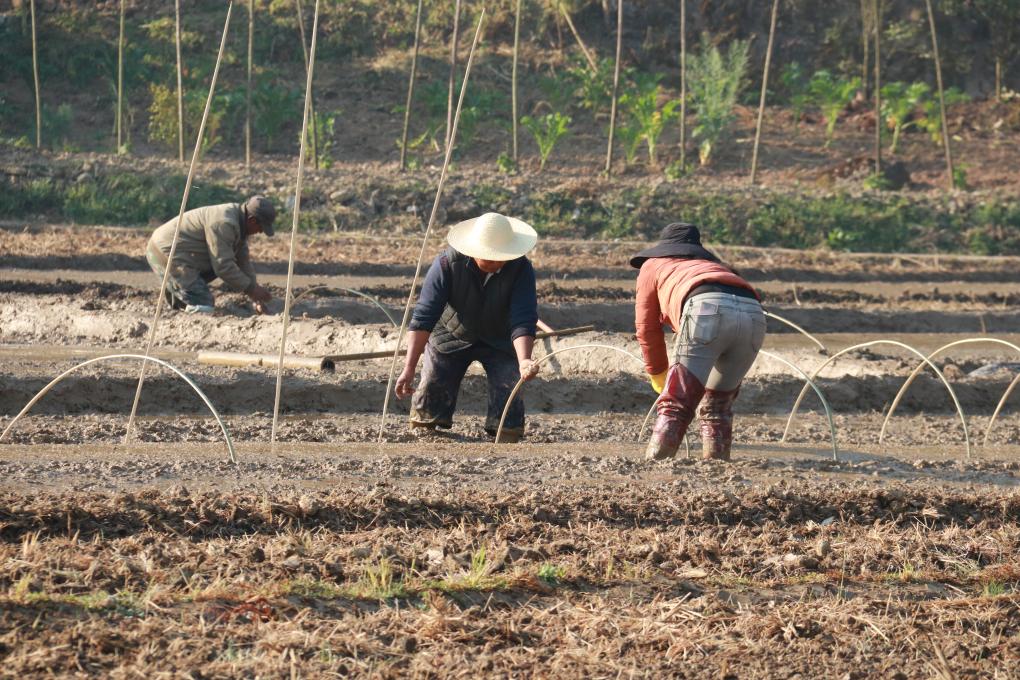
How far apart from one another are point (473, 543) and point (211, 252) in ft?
21.9

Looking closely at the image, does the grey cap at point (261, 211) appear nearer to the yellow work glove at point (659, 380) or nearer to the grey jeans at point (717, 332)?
the yellow work glove at point (659, 380)

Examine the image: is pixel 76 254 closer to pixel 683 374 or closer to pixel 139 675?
pixel 683 374

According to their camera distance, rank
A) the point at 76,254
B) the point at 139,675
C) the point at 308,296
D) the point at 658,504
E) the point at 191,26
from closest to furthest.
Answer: the point at 139,675 < the point at 658,504 < the point at 308,296 < the point at 76,254 < the point at 191,26

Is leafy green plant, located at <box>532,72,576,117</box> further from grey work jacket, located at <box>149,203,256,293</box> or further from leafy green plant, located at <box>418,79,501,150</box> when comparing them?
grey work jacket, located at <box>149,203,256,293</box>

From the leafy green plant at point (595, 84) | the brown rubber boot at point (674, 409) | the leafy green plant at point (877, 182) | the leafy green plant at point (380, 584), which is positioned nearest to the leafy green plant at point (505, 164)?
the leafy green plant at point (595, 84)

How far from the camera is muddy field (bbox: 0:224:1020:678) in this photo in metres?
3.65

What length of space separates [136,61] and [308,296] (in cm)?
1622

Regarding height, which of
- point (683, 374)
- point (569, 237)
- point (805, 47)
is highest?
point (805, 47)

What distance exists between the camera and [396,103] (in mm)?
27438

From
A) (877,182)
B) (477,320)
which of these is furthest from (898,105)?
(477,320)

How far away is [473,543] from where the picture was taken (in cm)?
459

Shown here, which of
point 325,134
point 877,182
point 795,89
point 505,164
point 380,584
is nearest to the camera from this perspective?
point 380,584

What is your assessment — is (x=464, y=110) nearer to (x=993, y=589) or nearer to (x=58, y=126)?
(x=58, y=126)

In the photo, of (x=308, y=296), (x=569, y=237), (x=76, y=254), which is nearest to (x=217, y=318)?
(x=308, y=296)
